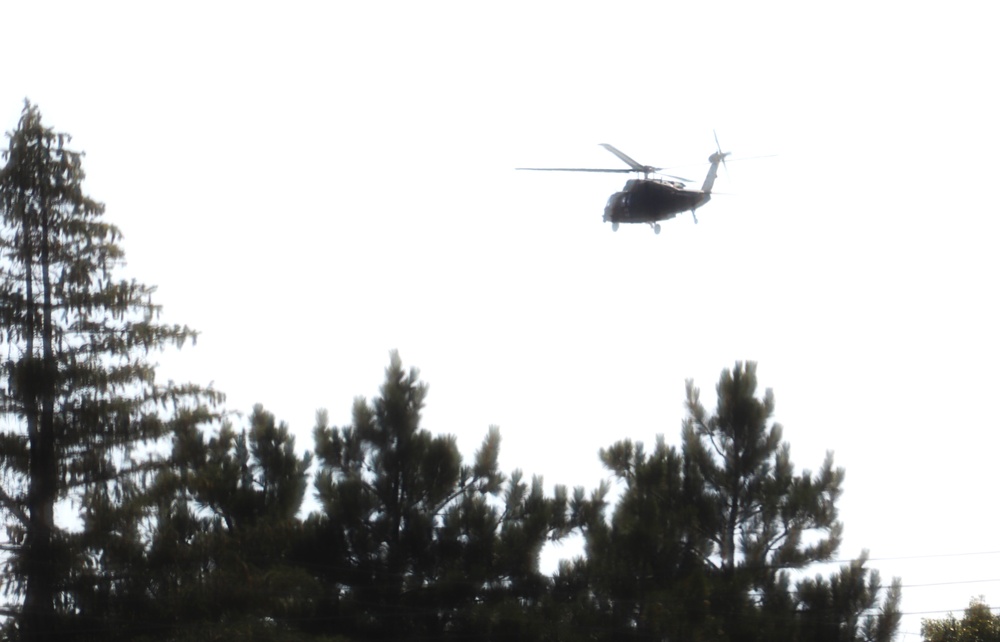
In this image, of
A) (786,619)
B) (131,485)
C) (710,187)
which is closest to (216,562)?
(131,485)

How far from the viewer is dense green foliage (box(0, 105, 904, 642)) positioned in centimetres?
1505

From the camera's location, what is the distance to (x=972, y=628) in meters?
30.7

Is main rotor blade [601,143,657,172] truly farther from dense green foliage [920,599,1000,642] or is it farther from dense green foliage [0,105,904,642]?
dense green foliage [920,599,1000,642]

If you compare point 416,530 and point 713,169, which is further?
point 713,169

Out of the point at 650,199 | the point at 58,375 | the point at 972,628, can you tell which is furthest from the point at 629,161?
the point at 972,628

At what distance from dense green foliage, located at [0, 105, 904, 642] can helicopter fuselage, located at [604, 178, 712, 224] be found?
2.94 metres

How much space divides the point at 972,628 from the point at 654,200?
16775 mm

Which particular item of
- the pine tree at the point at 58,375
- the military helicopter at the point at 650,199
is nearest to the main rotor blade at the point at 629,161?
the military helicopter at the point at 650,199

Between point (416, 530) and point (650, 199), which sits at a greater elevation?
point (650, 199)

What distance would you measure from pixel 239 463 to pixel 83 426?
3459 millimetres

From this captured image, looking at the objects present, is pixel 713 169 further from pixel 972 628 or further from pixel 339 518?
pixel 972 628

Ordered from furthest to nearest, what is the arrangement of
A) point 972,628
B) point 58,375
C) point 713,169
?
point 972,628
point 713,169
point 58,375

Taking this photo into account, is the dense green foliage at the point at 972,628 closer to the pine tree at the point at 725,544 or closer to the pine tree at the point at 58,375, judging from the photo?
the pine tree at the point at 725,544

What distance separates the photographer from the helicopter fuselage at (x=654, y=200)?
67.3 ft
